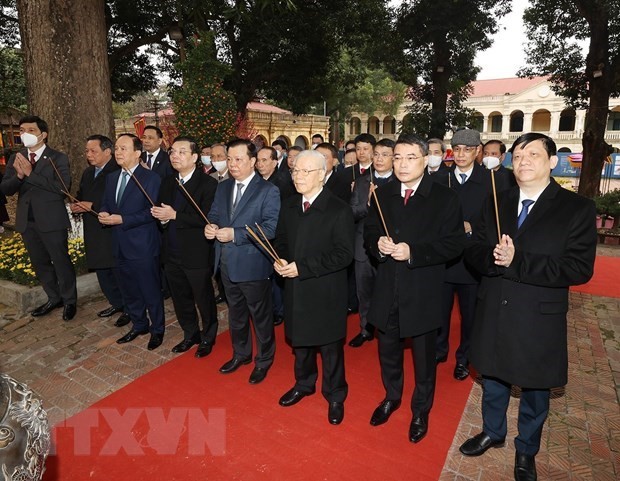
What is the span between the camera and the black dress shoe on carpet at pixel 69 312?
5.53 metres

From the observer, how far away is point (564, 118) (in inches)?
1731

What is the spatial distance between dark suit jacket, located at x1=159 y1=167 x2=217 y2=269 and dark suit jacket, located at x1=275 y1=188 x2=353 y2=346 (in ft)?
4.33

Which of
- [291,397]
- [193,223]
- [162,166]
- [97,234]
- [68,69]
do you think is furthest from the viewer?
[68,69]

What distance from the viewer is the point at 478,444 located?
309 cm

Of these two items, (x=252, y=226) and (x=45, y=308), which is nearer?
(x=252, y=226)

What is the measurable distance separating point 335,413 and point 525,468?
1.37m

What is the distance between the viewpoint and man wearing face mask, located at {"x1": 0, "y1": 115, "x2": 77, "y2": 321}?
532 centimetres

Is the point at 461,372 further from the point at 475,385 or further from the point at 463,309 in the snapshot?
the point at 463,309

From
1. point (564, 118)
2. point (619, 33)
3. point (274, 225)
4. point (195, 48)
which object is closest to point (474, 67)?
point (619, 33)

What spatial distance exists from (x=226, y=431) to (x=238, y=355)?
1038 millimetres

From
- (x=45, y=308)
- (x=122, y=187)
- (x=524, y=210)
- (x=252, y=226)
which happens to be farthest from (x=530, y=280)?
(x=45, y=308)

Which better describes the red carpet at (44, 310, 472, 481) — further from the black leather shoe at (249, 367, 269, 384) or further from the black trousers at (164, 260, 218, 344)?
the black trousers at (164, 260, 218, 344)

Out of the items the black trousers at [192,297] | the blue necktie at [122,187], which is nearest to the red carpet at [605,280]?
the black trousers at [192,297]

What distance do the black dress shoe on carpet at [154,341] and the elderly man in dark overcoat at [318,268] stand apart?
2.03 meters
